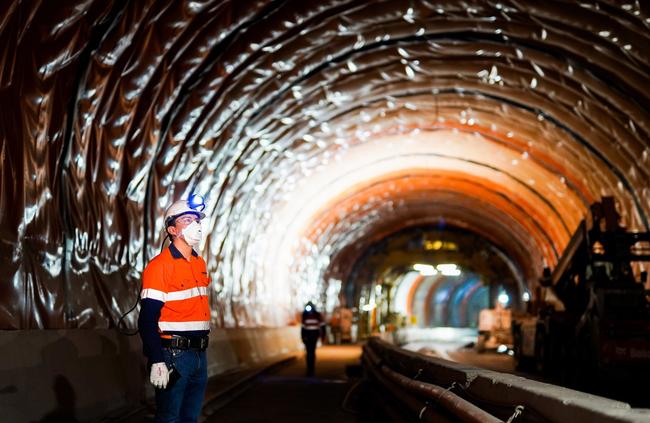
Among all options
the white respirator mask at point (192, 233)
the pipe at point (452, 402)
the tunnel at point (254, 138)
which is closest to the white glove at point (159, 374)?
the white respirator mask at point (192, 233)

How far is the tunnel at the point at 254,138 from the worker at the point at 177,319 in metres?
0.35

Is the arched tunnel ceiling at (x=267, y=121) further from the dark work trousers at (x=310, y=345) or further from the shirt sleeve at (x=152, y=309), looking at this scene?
the shirt sleeve at (x=152, y=309)

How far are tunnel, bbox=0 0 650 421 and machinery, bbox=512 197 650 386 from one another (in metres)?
1.78

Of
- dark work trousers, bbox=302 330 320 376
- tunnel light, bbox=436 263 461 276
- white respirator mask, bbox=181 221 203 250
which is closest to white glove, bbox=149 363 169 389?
white respirator mask, bbox=181 221 203 250

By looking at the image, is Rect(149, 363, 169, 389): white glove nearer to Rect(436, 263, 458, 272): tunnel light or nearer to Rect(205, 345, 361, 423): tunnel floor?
Rect(205, 345, 361, 423): tunnel floor

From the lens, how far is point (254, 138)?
A: 62.4 ft

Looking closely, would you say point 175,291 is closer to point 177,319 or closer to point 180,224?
point 177,319

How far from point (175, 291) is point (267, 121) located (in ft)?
40.8

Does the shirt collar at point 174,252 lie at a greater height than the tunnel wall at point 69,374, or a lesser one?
greater

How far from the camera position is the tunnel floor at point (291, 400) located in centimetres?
1138

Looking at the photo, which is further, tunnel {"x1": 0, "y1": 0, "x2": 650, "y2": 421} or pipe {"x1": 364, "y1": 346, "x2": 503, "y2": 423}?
tunnel {"x1": 0, "y1": 0, "x2": 650, "y2": 421}

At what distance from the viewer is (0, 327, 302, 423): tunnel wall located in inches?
307

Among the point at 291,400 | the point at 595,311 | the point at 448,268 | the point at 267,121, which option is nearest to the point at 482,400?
the point at 291,400

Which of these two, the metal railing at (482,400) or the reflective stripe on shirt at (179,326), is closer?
the metal railing at (482,400)
